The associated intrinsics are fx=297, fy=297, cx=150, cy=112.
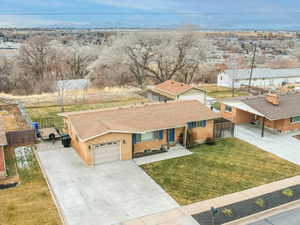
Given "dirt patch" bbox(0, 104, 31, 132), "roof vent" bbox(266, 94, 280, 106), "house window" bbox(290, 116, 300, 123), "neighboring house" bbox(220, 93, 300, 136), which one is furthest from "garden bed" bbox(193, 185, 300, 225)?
"dirt patch" bbox(0, 104, 31, 132)

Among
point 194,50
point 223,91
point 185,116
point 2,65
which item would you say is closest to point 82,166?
point 185,116

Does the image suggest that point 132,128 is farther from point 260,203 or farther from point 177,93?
point 177,93

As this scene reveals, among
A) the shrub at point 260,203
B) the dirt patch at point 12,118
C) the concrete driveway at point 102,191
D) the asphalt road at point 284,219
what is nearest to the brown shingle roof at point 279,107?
the shrub at point 260,203

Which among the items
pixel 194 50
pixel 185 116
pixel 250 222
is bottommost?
pixel 250 222

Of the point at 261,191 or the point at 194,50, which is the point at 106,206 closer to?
the point at 261,191

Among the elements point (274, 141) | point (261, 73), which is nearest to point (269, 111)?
point (274, 141)
